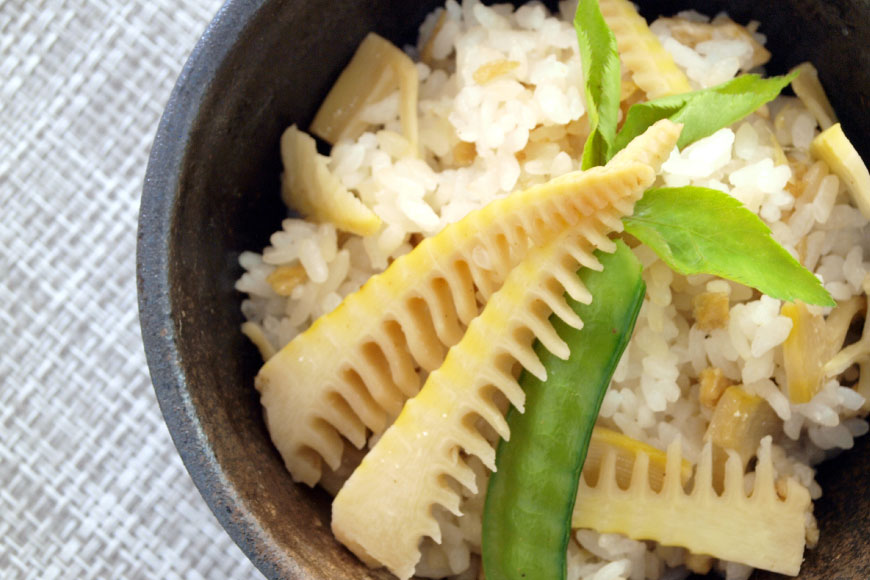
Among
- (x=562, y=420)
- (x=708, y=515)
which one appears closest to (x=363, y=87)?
(x=562, y=420)

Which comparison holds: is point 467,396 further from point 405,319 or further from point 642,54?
point 642,54

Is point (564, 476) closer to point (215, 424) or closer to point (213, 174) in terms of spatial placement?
point (215, 424)

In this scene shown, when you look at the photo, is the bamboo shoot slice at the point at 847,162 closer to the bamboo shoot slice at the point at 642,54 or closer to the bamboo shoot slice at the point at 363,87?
the bamboo shoot slice at the point at 642,54

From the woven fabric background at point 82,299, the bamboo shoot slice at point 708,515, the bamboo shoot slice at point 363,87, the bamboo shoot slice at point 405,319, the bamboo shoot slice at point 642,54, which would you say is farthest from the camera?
the woven fabric background at point 82,299

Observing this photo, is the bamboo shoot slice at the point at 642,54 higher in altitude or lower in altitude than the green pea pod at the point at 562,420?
higher

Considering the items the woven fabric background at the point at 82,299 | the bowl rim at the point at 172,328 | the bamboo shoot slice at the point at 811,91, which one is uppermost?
the bamboo shoot slice at the point at 811,91

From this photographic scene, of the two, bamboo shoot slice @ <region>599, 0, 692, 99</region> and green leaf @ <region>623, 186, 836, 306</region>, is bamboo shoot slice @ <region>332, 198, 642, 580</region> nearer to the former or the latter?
green leaf @ <region>623, 186, 836, 306</region>

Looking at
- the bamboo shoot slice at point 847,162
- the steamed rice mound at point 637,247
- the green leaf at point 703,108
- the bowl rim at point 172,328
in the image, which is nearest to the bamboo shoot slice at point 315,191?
the steamed rice mound at point 637,247

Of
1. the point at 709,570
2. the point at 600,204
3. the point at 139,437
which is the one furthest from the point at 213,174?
the point at 709,570
